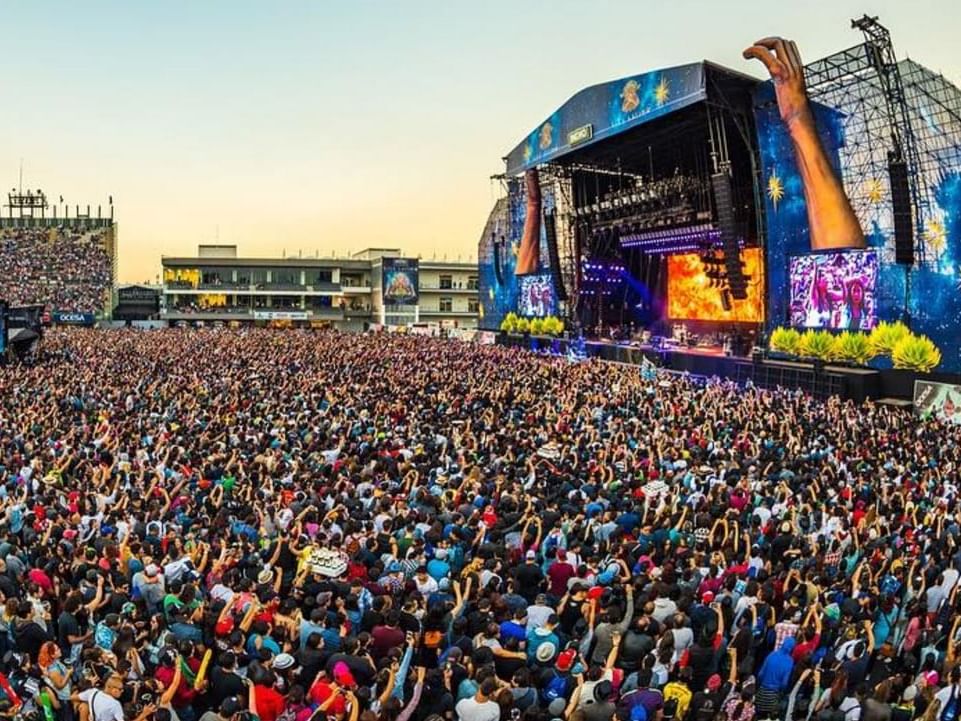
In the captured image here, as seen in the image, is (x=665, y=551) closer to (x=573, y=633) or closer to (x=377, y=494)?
(x=573, y=633)

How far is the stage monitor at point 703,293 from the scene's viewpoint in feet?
107

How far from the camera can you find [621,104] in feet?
98.6

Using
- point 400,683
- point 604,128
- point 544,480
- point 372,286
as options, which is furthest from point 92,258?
point 400,683

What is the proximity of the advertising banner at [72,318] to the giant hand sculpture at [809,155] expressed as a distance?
56771 millimetres

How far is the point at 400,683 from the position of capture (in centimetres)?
474

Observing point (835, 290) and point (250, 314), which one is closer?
point (835, 290)

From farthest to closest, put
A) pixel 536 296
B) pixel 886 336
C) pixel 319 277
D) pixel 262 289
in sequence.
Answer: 1. pixel 319 277
2. pixel 262 289
3. pixel 536 296
4. pixel 886 336

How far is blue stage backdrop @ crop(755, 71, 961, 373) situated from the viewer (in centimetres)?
2083

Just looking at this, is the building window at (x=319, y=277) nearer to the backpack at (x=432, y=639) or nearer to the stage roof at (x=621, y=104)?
the stage roof at (x=621, y=104)

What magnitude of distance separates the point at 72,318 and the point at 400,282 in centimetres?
2683

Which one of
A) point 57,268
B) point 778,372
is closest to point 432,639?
point 778,372

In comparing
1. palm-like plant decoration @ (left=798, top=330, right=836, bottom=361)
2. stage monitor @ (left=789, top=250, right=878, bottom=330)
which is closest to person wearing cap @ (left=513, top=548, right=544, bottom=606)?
palm-like plant decoration @ (left=798, top=330, right=836, bottom=361)

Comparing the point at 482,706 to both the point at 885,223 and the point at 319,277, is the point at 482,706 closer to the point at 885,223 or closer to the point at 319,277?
the point at 885,223

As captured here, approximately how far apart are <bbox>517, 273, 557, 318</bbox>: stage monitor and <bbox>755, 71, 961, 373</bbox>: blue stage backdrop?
51.5ft
